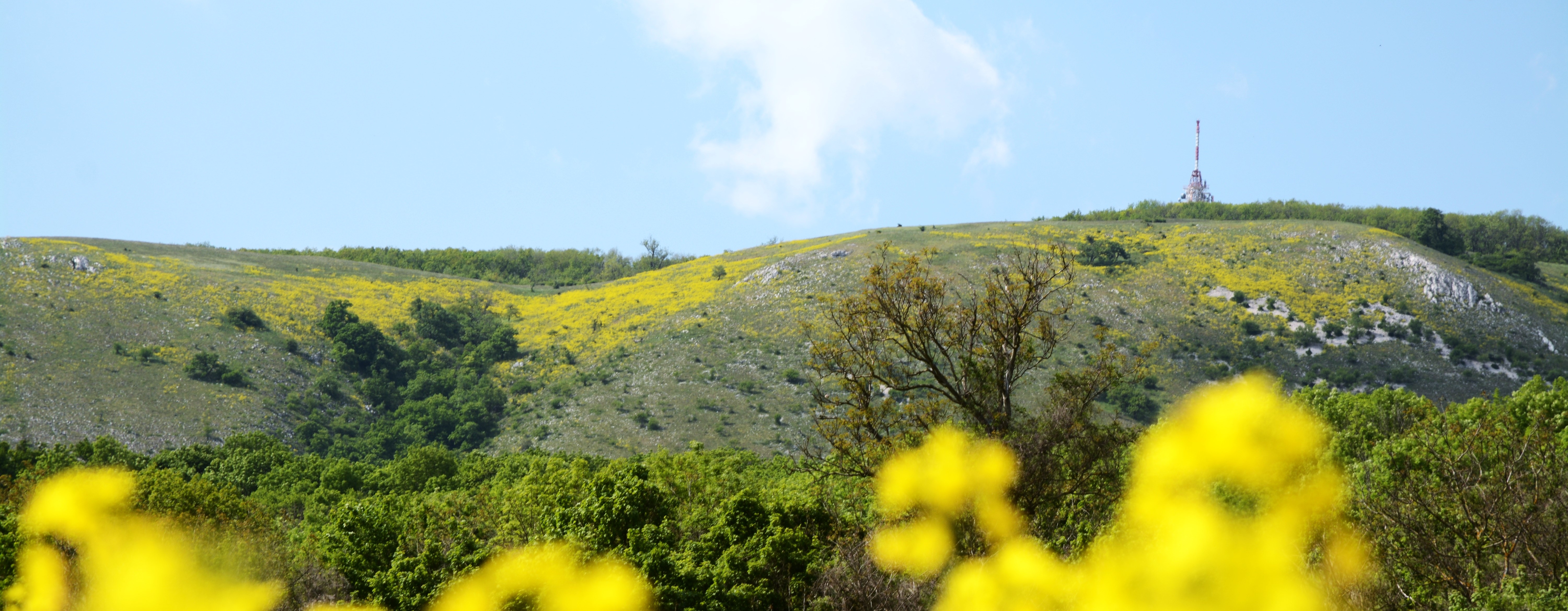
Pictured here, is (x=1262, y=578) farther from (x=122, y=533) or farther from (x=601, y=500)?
(x=122, y=533)

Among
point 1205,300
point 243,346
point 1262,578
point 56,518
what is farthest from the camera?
point 1205,300

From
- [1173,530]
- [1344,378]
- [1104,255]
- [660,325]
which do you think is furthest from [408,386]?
[1173,530]

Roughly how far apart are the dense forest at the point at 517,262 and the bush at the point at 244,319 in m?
42.4

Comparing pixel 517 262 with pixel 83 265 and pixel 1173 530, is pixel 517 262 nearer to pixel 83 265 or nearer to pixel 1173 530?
pixel 83 265

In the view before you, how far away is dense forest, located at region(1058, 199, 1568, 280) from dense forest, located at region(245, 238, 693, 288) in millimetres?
54696

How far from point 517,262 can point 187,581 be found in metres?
113

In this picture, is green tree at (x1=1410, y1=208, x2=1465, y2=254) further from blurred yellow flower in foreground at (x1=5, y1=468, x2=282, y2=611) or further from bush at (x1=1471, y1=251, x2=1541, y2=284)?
blurred yellow flower in foreground at (x1=5, y1=468, x2=282, y2=611)

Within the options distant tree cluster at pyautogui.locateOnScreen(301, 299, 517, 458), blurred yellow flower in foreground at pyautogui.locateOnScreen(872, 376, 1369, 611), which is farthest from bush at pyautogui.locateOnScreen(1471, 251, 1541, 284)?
distant tree cluster at pyautogui.locateOnScreen(301, 299, 517, 458)

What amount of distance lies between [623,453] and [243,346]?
31046mm

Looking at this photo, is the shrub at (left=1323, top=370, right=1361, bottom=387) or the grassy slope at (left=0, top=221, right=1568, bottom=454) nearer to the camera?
the grassy slope at (left=0, top=221, right=1568, bottom=454)

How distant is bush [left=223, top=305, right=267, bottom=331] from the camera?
67.5m

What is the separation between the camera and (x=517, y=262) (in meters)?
123

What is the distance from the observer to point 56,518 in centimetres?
1653

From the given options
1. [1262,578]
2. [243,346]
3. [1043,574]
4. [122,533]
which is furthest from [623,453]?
[1262,578]
